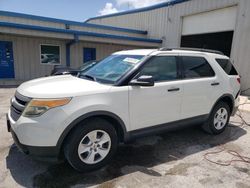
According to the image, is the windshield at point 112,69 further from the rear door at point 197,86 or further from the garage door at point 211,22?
the garage door at point 211,22

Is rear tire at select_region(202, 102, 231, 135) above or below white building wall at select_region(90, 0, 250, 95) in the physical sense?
below

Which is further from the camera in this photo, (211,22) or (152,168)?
(211,22)

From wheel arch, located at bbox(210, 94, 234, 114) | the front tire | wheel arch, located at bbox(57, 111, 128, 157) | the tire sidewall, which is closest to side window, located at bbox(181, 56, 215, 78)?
wheel arch, located at bbox(210, 94, 234, 114)

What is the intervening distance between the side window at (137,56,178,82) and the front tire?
107 cm

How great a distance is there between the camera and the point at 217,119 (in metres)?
4.64

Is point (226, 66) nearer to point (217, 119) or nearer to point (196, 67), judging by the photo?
point (196, 67)

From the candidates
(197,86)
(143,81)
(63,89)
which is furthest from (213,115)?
(63,89)

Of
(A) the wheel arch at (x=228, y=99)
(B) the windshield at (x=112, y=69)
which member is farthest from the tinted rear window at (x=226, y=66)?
(B) the windshield at (x=112, y=69)

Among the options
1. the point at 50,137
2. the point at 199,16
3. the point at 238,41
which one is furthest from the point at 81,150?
the point at 199,16

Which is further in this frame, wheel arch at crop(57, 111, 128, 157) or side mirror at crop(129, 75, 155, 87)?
side mirror at crop(129, 75, 155, 87)

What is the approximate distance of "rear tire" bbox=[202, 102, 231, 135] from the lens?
4.51 m

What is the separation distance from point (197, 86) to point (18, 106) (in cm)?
310

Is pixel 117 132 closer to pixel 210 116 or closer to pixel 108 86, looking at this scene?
pixel 108 86

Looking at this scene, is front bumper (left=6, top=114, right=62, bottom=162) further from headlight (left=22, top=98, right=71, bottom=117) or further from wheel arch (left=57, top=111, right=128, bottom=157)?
headlight (left=22, top=98, right=71, bottom=117)
